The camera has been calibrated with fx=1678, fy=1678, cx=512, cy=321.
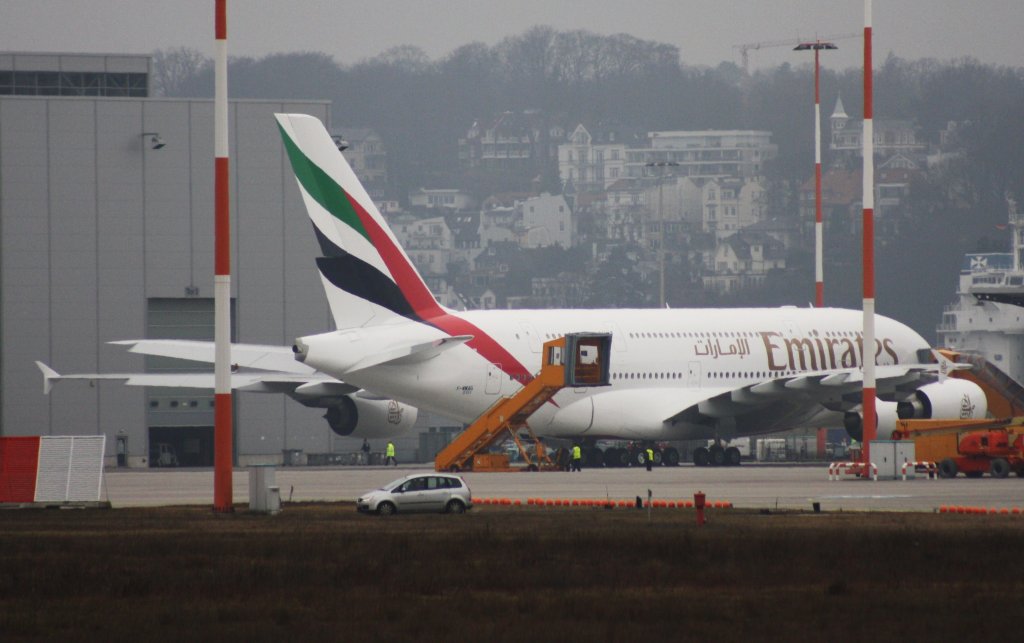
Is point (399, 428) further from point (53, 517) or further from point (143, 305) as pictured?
point (53, 517)

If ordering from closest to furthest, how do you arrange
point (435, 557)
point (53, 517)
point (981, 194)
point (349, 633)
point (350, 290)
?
1. point (349, 633)
2. point (435, 557)
3. point (53, 517)
4. point (350, 290)
5. point (981, 194)

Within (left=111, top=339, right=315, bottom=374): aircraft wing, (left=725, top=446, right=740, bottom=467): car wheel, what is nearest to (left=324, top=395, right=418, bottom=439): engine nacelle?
(left=111, top=339, right=315, bottom=374): aircraft wing

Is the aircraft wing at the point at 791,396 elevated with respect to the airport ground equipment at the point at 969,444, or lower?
elevated

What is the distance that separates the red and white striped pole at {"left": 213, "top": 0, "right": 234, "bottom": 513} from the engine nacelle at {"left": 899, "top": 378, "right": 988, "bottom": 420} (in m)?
25.3

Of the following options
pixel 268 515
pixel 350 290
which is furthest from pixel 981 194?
pixel 268 515

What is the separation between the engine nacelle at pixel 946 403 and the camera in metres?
50.8

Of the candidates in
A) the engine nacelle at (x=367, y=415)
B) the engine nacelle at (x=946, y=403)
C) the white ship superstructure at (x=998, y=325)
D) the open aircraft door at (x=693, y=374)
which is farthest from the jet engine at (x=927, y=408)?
the white ship superstructure at (x=998, y=325)

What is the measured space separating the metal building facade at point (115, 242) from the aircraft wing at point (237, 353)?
1828 centimetres

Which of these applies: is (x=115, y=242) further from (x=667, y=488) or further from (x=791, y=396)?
(x=667, y=488)

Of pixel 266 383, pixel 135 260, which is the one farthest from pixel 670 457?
pixel 135 260

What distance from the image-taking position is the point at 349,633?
16.2m

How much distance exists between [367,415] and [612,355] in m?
A: 8.64

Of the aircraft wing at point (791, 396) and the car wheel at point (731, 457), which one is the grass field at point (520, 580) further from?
the car wheel at point (731, 457)

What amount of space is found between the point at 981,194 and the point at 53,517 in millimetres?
172117
